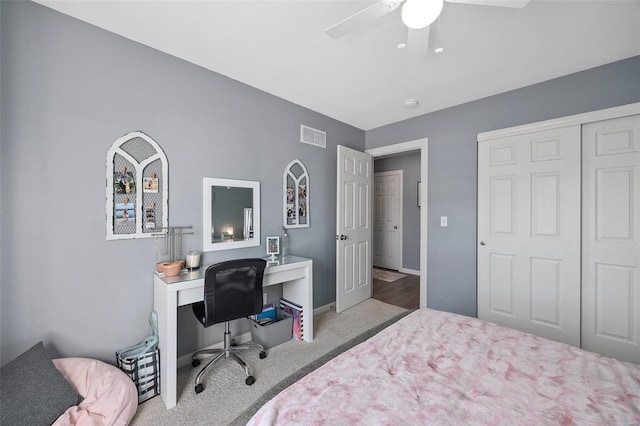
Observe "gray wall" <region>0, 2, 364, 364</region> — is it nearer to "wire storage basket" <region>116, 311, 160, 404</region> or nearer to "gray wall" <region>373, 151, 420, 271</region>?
"wire storage basket" <region>116, 311, 160, 404</region>

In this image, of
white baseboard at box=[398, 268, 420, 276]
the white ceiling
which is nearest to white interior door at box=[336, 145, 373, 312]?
the white ceiling

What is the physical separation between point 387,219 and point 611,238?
3660 mm

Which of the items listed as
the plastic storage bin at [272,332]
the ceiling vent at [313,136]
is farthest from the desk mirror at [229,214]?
the ceiling vent at [313,136]

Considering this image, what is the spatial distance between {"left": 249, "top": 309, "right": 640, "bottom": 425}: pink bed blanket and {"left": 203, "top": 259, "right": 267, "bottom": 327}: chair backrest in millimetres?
1086

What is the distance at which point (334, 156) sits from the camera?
353cm

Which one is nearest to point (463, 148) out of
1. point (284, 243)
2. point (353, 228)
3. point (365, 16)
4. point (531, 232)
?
point (531, 232)

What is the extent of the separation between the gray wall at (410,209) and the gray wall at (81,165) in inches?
157

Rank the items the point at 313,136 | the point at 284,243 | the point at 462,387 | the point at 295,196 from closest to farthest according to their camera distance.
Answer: the point at 462,387
the point at 284,243
the point at 295,196
the point at 313,136

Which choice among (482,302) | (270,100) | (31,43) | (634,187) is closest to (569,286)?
(482,302)

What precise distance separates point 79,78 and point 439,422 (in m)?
2.71

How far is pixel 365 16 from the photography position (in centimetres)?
132

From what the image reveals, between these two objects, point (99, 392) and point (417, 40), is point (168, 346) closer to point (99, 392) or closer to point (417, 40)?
point (99, 392)

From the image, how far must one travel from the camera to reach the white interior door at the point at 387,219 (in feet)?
18.1

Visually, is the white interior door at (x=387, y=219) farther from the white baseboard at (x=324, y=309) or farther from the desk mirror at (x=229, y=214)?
the desk mirror at (x=229, y=214)
